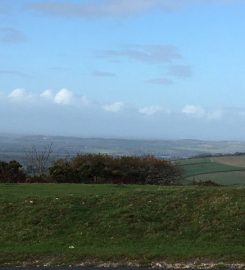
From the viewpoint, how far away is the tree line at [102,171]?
2650 centimetres

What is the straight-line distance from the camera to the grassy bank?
10.8 metres

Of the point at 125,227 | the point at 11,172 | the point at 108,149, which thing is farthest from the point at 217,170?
the point at 125,227

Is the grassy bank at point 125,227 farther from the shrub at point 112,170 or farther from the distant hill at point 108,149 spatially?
the distant hill at point 108,149

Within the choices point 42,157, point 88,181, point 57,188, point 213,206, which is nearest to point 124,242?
point 213,206

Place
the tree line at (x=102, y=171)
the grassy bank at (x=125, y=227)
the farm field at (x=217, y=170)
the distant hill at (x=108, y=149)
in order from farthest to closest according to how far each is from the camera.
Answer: the distant hill at (x=108, y=149)
the farm field at (x=217, y=170)
the tree line at (x=102, y=171)
the grassy bank at (x=125, y=227)

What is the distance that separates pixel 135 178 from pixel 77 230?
1520 centimetres

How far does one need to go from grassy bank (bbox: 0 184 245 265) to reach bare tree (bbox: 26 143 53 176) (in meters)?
14.2

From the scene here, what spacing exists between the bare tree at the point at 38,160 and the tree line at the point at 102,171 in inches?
96.4

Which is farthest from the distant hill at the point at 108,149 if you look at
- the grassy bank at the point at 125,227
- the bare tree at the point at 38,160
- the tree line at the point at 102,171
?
the grassy bank at the point at 125,227

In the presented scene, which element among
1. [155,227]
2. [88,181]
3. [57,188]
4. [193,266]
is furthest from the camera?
[88,181]

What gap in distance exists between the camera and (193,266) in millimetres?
9953

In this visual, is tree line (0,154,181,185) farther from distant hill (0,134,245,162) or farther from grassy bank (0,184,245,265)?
grassy bank (0,184,245,265)

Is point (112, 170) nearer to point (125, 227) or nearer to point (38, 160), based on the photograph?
point (38, 160)

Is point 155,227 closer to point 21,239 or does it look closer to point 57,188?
point 21,239
